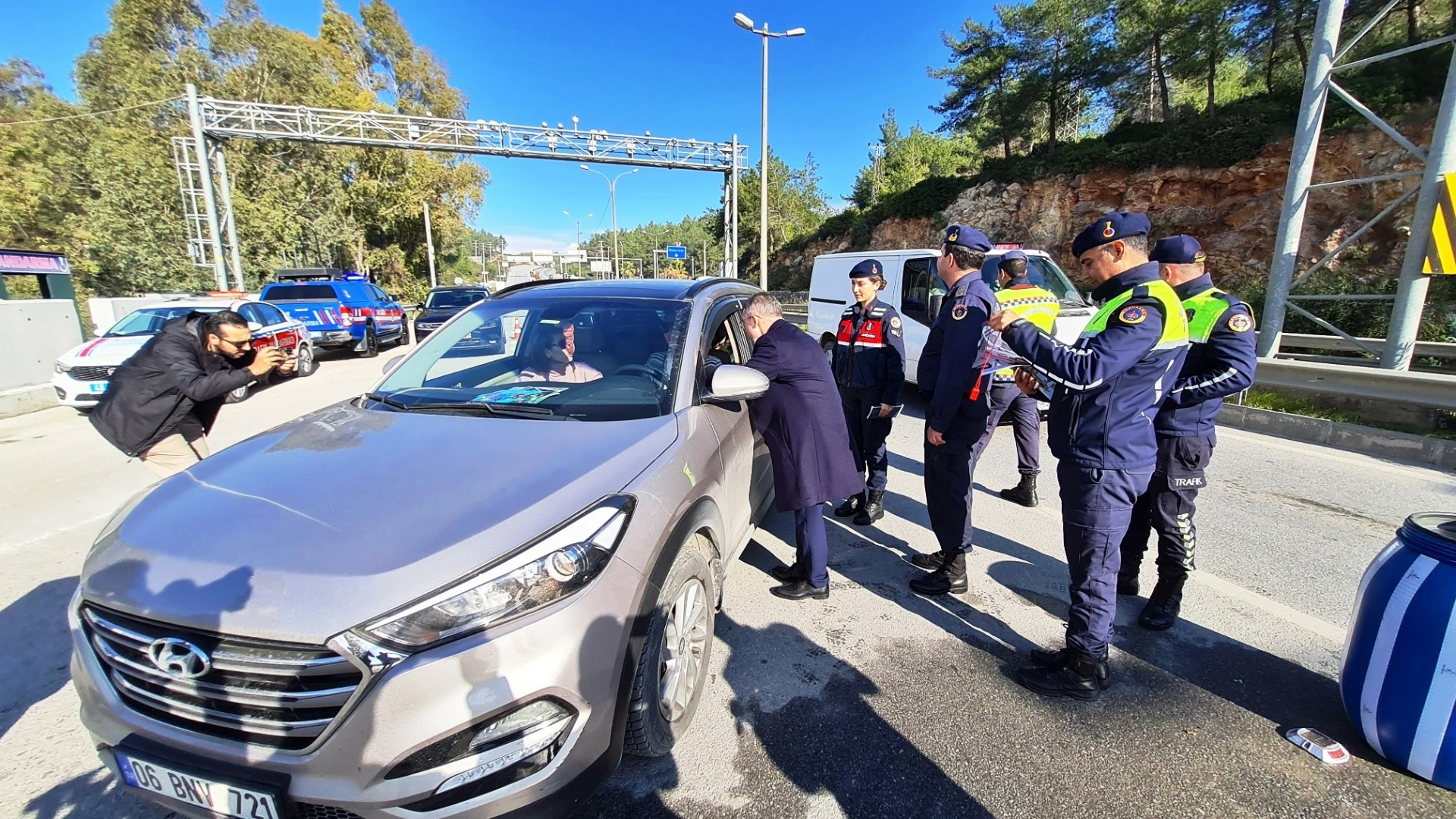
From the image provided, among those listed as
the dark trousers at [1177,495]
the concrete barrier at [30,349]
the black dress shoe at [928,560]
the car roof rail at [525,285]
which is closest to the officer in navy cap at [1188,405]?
the dark trousers at [1177,495]

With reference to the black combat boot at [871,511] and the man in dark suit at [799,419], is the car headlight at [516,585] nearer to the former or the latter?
the man in dark suit at [799,419]

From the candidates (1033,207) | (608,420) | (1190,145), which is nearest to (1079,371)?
(608,420)

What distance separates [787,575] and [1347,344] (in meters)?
10.4

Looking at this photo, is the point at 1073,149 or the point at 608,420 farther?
the point at 1073,149

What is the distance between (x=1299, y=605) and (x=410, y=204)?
39.2m

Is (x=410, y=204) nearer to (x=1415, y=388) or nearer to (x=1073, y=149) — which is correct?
(x=1073, y=149)

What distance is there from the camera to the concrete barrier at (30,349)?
858cm

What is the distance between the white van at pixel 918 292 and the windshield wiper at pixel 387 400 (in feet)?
18.4

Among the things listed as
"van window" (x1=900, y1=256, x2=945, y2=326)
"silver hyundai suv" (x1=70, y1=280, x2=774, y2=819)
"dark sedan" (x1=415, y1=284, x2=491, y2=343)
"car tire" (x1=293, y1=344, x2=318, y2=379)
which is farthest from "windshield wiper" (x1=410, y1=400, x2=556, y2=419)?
"dark sedan" (x1=415, y1=284, x2=491, y2=343)

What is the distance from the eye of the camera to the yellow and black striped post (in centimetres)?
639

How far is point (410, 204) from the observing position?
1344 inches

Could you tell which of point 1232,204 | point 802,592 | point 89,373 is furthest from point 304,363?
point 1232,204

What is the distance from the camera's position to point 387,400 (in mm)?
2742

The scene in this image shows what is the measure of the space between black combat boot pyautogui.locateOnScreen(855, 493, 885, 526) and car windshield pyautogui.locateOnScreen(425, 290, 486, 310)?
1792 cm
